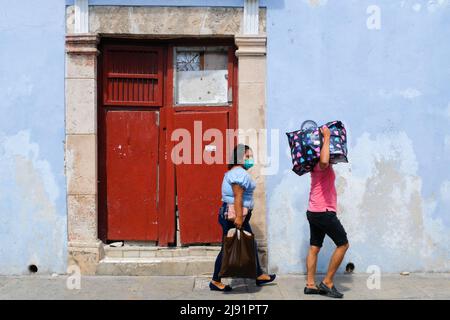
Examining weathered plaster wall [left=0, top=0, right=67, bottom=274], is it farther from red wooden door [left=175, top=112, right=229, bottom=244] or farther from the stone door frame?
red wooden door [left=175, top=112, right=229, bottom=244]

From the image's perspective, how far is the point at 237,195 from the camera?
514 cm

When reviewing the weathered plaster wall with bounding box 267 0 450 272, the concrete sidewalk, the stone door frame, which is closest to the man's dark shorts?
the concrete sidewalk

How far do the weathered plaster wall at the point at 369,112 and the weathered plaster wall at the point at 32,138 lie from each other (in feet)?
7.93

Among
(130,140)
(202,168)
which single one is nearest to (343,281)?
(202,168)

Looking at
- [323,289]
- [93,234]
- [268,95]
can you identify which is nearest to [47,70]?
[93,234]

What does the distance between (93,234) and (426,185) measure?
3860 mm

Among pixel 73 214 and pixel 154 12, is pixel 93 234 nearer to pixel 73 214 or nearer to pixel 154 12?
pixel 73 214

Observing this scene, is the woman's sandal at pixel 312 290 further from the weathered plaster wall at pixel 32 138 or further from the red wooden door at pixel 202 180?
the weathered plaster wall at pixel 32 138

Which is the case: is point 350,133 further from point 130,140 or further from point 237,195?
point 130,140

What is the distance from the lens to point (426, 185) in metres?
6.06

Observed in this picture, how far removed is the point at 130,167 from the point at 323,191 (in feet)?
7.85

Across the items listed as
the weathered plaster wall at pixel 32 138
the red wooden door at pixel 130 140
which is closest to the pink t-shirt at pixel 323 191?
the red wooden door at pixel 130 140

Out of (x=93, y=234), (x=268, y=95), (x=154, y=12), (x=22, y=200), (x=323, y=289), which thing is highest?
(x=154, y=12)

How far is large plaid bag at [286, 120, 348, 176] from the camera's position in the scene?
4.92m
